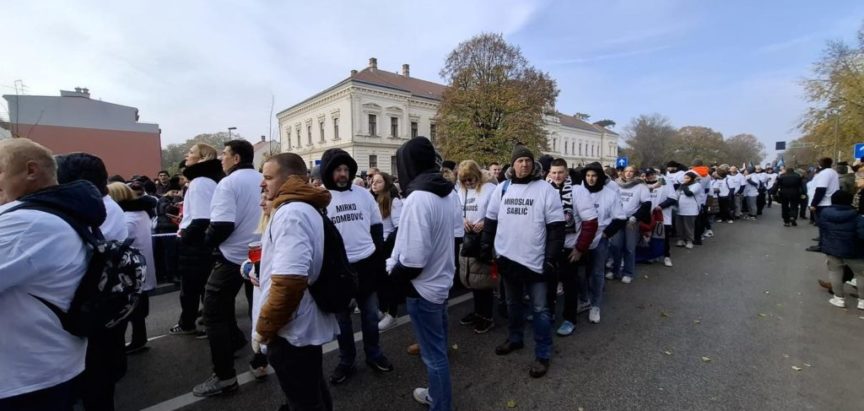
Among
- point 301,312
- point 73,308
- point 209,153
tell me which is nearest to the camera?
point 73,308

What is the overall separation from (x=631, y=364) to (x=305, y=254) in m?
3.22

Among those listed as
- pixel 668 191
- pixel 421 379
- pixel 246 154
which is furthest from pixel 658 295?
pixel 246 154

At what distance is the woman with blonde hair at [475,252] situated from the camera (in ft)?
12.8

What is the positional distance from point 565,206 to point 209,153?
12.1ft

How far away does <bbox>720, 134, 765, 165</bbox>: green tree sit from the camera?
6562cm

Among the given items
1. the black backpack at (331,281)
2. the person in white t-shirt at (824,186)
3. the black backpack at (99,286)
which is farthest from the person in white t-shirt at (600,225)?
the person in white t-shirt at (824,186)

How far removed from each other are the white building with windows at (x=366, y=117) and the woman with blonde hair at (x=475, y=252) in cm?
3061

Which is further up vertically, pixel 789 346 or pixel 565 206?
pixel 565 206

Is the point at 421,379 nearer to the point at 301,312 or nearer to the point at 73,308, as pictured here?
the point at 301,312

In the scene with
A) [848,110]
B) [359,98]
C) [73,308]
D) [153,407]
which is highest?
[359,98]

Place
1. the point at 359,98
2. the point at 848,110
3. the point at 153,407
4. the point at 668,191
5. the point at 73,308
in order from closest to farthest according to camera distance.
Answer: the point at 73,308 < the point at 153,407 < the point at 668,191 < the point at 848,110 < the point at 359,98

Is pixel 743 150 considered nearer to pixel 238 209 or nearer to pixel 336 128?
pixel 336 128

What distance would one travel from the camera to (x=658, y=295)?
5449 mm

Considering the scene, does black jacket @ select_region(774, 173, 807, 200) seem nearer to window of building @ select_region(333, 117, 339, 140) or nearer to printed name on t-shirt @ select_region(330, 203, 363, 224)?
printed name on t-shirt @ select_region(330, 203, 363, 224)
